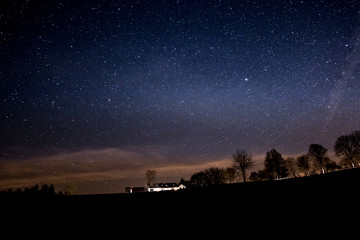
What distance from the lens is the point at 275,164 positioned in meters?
79.3

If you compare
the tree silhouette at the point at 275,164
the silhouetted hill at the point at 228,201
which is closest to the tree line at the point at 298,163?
the tree silhouette at the point at 275,164

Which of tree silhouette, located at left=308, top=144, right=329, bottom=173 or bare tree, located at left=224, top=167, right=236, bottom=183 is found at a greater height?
tree silhouette, located at left=308, top=144, right=329, bottom=173

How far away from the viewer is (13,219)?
125 inches

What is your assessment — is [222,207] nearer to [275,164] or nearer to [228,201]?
[228,201]

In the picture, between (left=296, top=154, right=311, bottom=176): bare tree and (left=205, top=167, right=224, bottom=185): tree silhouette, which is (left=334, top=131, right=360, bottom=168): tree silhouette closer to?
(left=296, top=154, right=311, bottom=176): bare tree

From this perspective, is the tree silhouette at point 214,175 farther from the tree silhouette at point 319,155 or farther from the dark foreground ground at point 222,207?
the dark foreground ground at point 222,207

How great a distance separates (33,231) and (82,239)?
0.83 m

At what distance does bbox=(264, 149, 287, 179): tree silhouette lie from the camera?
77.2 metres

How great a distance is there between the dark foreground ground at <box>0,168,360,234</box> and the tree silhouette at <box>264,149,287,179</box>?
84.1 meters

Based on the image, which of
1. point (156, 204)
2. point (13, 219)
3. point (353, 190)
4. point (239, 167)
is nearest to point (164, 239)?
point (156, 204)

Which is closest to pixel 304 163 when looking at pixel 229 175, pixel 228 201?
pixel 229 175

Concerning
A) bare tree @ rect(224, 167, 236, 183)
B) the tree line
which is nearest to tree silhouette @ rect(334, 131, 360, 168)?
the tree line

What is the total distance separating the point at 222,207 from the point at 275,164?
86644mm

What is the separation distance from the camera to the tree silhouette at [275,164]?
77.2m
